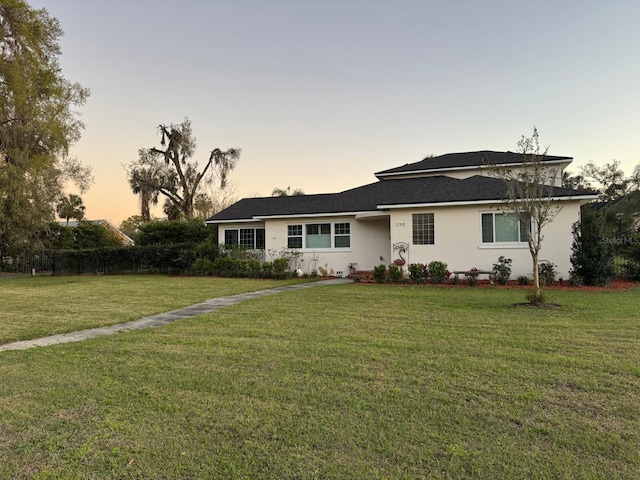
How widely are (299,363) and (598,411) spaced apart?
2.93 m

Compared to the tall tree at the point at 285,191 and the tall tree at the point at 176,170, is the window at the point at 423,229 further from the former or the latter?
the tall tree at the point at 285,191

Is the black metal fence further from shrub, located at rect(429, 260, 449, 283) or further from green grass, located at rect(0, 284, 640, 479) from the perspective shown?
green grass, located at rect(0, 284, 640, 479)

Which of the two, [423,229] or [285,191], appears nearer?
[423,229]

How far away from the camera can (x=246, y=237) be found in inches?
792

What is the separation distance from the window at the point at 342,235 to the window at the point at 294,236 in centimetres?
184

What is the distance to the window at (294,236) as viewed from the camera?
18.7 meters

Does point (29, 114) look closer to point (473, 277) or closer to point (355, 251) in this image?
point (355, 251)

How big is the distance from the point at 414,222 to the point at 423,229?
469 mm

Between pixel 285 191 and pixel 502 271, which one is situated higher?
pixel 285 191

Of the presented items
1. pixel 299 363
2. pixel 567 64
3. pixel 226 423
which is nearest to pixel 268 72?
pixel 567 64

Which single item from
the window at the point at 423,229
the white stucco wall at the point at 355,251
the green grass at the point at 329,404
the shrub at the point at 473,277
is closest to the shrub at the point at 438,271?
the shrub at the point at 473,277

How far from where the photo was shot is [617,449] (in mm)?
2545

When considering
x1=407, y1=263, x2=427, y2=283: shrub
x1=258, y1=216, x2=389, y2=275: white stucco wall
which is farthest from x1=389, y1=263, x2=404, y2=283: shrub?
x1=258, y1=216, x2=389, y2=275: white stucco wall

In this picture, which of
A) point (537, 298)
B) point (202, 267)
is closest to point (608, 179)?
point (537, 298)
